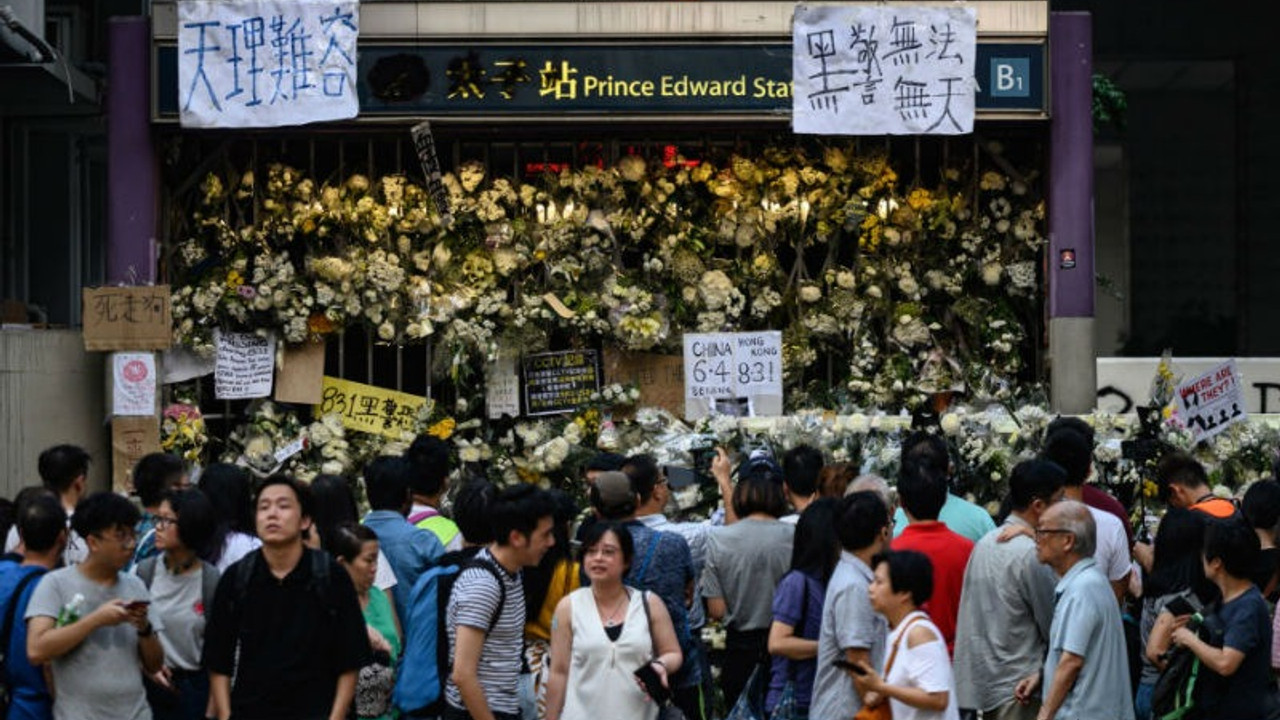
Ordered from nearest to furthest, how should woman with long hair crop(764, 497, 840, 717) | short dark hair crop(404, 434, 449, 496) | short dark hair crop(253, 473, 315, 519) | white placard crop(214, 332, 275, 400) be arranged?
short dark hair crop(253, 473, 315, 519), woman with long hair crop(764, 497, 840, 717), short dark hair crop(404, 434, 449, 496), white placard crop(214, 332, 275, 400)

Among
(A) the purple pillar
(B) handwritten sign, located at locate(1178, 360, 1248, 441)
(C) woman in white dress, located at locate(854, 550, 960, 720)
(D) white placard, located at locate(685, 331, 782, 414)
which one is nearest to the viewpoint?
(C) woman in white dress, located at locate(854, 550, 960, 720)

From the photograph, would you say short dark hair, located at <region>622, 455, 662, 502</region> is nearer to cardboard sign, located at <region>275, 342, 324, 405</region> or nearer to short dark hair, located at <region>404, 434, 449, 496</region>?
short dark hair, located at <region>404, 434, 449, 496</region>

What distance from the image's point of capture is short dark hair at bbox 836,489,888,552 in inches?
314

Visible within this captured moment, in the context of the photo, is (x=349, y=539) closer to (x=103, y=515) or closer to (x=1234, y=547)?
(x=103, y=515)

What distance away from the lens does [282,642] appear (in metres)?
7.25

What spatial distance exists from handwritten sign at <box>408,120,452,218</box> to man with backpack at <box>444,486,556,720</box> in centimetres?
667

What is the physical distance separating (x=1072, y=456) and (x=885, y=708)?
254 cm

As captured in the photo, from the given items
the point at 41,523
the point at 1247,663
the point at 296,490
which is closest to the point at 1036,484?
the point at 1247,663

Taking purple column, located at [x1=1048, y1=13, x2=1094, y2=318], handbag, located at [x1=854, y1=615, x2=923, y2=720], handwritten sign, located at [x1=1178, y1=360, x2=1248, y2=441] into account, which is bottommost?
handbag, located at [x1=854, y1=615, x2=923, y2=720]

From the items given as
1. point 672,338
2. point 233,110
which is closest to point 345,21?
point 233,110

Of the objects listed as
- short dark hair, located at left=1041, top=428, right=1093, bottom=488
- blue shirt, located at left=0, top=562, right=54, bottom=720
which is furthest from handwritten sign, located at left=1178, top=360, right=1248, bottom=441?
blue shirt, located at left=0, top=562, right=54, bottom=720

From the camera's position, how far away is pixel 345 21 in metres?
13.9

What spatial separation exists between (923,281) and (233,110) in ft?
17.4

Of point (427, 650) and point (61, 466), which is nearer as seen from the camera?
point (427, 650)
